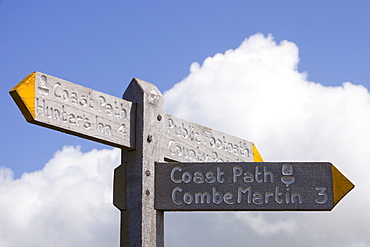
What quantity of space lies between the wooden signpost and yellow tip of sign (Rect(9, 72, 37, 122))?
31 centimetres

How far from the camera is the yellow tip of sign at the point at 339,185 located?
436 cm

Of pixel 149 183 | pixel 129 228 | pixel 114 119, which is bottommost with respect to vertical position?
pixel 129 228

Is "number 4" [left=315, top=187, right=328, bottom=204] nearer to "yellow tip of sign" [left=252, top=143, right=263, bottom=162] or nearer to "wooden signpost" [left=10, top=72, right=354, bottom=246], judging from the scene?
"wooden signpost" [left=10, top=72, right=354, bottom=246]

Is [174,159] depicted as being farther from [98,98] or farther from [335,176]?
[335,176]

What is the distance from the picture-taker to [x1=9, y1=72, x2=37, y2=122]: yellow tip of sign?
3.73 metres

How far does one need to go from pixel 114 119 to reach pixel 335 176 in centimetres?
149

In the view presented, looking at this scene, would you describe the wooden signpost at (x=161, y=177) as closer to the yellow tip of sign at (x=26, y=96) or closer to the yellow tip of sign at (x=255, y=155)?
the yellow tip of sign at (x=26, y=96)

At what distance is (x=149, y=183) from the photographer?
4.25 m

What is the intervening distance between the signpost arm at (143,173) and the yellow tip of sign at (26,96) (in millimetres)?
783

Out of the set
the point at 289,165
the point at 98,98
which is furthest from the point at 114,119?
the point at 289,165

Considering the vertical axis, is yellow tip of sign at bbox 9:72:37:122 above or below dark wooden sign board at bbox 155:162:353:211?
above

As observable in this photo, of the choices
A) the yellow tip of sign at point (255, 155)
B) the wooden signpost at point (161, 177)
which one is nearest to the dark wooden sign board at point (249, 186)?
the wooden signpost at point (161, 177)

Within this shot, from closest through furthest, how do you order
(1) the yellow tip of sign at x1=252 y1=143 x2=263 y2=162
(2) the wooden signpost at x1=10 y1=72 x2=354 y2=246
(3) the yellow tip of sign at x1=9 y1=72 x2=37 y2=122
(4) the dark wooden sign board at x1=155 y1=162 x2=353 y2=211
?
(3) the yellow tip of sign at x1=9 y1=72 x2=37 y2=122 < (2) the wooden signpost at x1=10 y1=72 x2=354 y2=246 < (4) the dark wooden sign board at x1=155 y1=162 x2=353 y2=211 < (1) the yellow tip of sign at x1=252 y1=143 x2=263 y2=162

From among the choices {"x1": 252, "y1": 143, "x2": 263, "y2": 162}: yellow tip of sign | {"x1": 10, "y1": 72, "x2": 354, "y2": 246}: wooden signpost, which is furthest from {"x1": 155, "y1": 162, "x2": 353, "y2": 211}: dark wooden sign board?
{"x1": 252, "y1": 143, "x2": 263, "y2": 162}: yellow tip of sign
